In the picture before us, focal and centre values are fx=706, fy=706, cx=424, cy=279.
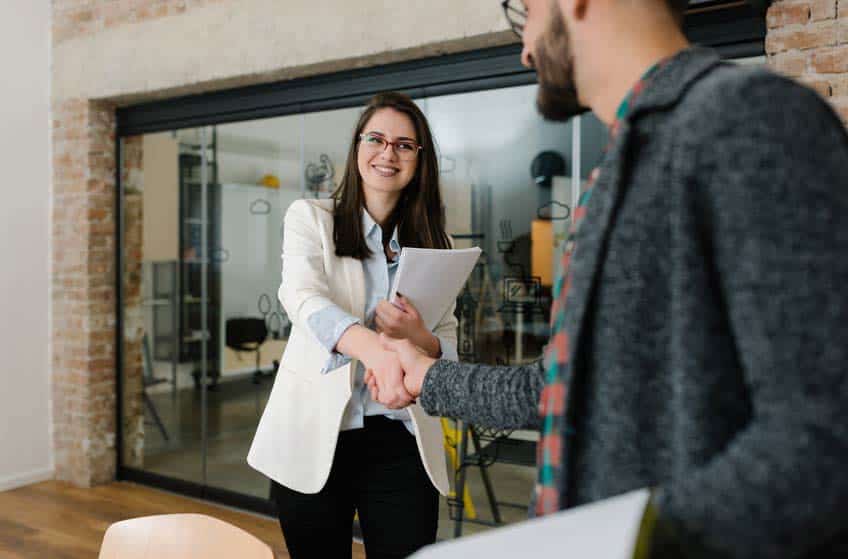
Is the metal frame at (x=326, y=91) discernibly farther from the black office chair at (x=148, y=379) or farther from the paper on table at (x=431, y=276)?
the paper on table at (x=431, y=276)

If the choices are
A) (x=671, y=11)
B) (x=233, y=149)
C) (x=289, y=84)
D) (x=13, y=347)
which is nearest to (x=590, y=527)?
(x=671, y=11)

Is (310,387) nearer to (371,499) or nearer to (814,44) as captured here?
(371,499)

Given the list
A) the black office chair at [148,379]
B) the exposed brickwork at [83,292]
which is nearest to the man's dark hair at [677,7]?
the exposed brickwork at [83,292]

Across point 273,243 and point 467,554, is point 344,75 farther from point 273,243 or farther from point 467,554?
point 467,554

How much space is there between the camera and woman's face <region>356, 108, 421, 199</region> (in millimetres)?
2057

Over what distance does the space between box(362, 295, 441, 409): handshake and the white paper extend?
581 millimetres

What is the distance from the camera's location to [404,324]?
1.76 m

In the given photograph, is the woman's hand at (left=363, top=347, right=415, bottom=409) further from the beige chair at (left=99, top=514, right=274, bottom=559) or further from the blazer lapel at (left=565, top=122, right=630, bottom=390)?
the blazer lapel at (left=565, top=122, right=630, bottom=390)

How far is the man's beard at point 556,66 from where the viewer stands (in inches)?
34.6

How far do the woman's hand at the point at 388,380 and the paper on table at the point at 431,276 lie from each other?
0.24m

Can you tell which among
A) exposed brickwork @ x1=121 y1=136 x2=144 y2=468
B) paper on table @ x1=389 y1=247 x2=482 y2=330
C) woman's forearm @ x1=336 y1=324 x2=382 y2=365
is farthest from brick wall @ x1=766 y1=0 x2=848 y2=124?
exposed brickwork @ x1=121 y1=136 x2=144 y2=468

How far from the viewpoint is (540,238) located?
3221mm

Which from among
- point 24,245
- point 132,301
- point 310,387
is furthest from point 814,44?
point 24,245

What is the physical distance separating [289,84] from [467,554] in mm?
3538
